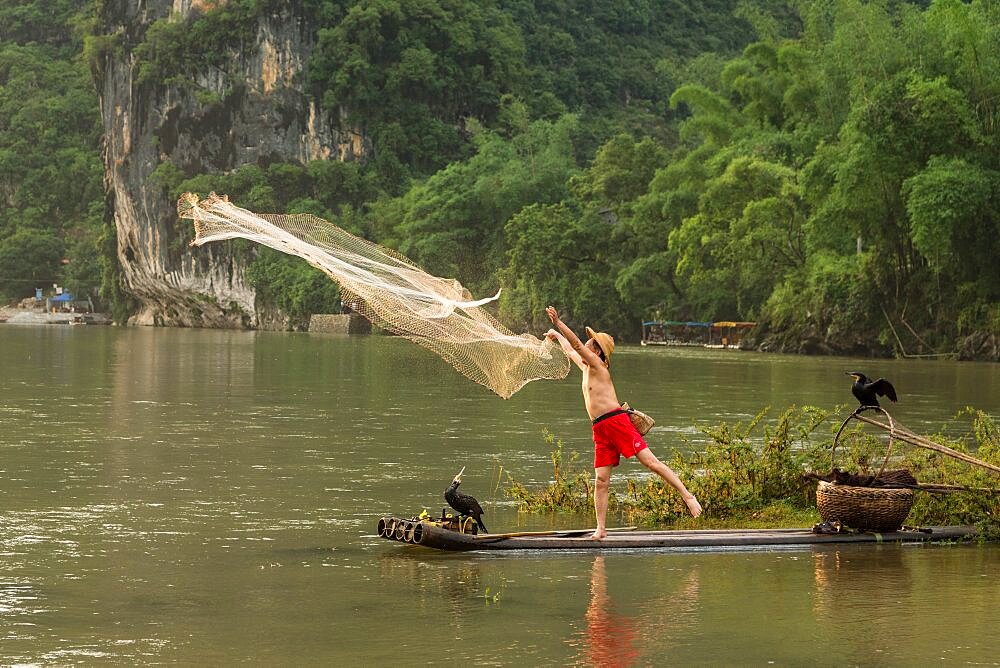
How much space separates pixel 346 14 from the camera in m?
109

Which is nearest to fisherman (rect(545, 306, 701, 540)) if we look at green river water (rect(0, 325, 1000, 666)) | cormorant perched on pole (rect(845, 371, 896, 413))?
green river water (rect(0, 325, 1000, 666))

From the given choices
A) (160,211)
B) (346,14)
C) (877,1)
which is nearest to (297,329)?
(160,211)

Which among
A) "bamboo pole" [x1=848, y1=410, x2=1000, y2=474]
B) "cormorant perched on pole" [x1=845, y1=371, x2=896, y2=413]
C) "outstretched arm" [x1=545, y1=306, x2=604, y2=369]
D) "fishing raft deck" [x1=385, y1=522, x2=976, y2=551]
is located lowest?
"fishing raft deck" [x1=385, y1=522, x2=976, y2=551]

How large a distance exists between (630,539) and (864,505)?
71.4 inches

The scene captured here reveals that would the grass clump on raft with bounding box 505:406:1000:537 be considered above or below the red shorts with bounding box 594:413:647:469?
below

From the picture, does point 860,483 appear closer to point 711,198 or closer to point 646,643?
point 646,643

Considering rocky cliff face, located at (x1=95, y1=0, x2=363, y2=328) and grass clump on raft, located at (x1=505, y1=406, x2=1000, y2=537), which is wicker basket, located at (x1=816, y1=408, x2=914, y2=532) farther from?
rocky cliff face, located at (x1=95, y1=0, x2=363, y2=328)

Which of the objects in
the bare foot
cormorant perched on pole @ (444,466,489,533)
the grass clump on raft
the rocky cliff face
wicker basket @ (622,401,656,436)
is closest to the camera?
cormorant perched on pole @ (444,466,489,533)

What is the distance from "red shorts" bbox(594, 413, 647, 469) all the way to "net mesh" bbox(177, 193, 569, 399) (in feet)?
3.12

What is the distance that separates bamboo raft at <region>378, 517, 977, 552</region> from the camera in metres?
11.2

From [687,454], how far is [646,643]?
9969 millimetres

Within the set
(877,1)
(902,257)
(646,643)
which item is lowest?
(646,643)

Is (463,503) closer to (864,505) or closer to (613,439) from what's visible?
(613,439)

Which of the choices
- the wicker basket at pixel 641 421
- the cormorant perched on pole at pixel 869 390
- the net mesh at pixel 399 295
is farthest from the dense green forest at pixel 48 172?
the cormorant perched on pole at pixel 869 390
